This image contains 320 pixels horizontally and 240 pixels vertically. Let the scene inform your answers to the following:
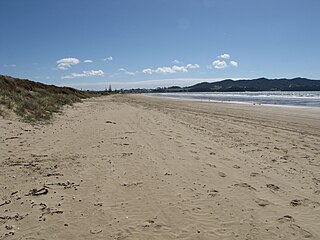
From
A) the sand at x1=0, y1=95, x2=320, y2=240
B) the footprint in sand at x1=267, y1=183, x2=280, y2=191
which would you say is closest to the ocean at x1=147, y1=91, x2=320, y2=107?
the sand at x1=0, y1=95, x2=320, y2=240

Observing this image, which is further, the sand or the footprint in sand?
the footprint in sand

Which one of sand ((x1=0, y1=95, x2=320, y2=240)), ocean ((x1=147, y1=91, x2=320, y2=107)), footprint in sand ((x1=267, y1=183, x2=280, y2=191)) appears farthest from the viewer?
ocean ((x1=147, y1=91, x2=320, y2=107))

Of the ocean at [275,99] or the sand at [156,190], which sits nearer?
the sand at [156,190]

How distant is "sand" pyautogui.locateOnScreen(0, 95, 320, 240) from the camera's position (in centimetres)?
401

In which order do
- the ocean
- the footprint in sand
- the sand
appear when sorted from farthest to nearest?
the ocean → the footprint in sand → the sand

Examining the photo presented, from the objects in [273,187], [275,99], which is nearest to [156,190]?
[273,187]

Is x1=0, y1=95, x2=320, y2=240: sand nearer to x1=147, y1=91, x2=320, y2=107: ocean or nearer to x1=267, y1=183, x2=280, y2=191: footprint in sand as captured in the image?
x1=267, y1=183, x2=280, y2=191: footprint in sand

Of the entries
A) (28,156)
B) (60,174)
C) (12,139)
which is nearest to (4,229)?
(60,174)

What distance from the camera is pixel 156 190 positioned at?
214 inches

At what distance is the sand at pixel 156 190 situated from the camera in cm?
401

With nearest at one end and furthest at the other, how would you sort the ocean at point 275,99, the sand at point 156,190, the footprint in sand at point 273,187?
the sand at point 156,190, the footprint in sand at point 273,187, the ocean at point 275,99

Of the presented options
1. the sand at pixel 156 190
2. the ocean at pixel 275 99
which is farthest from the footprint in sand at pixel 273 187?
the ocean at pixel 275 99

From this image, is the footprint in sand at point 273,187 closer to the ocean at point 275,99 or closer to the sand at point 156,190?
the sand at point 156,190

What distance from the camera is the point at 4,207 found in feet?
14.9
